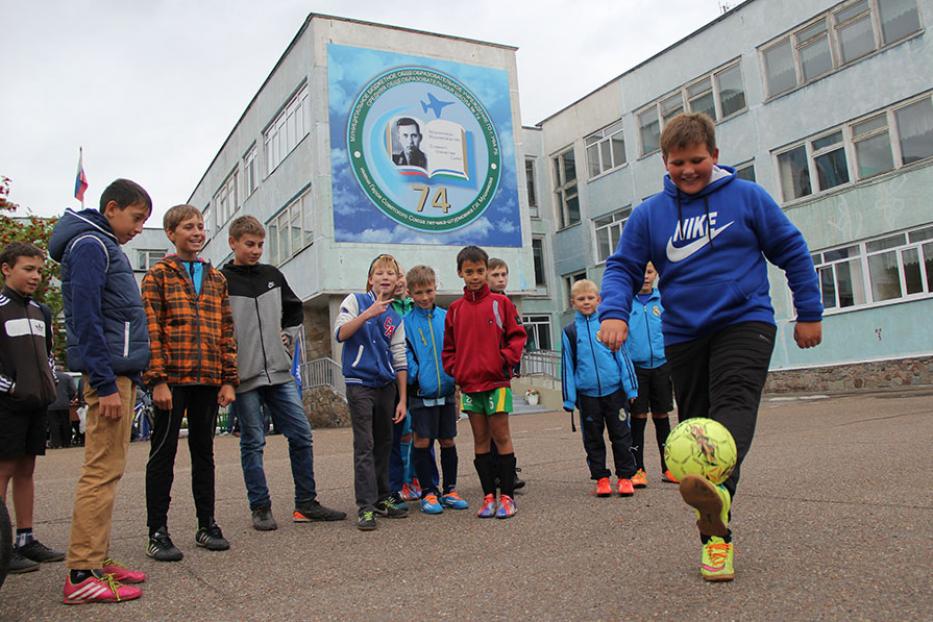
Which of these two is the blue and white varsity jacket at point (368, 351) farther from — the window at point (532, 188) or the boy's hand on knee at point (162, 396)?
the window at point (532, 188)

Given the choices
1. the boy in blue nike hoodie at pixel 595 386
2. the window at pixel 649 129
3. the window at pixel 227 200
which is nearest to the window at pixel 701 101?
the window at pixel 649 129

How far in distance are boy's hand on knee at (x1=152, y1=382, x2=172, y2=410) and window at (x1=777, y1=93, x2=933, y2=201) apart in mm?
18795

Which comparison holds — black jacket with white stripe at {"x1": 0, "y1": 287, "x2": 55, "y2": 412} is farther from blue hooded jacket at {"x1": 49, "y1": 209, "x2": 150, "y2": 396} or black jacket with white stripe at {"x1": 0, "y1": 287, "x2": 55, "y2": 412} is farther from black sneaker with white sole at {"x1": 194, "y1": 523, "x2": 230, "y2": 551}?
black sneaker with white sole at {"x1": 194, "y1": 523, "x2": 230, "y2": 551}

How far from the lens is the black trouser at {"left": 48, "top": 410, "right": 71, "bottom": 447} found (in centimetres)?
1600

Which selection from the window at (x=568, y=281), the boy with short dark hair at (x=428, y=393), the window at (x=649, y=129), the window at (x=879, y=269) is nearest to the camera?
the boy with short dark hair at (x=428, y=393)

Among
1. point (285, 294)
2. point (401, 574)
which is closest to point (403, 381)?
point (285, 294)

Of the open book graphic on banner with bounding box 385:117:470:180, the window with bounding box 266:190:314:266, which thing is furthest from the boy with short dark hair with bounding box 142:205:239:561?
the open book graphic on banner with bounding box 385:117:470:180

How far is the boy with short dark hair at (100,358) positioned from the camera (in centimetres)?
341

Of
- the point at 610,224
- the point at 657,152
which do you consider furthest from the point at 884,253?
the point at 610,224

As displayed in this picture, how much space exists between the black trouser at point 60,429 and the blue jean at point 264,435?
1285cm

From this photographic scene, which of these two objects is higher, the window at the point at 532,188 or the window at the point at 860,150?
the window at the point at 532,188

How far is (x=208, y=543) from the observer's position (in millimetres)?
4316

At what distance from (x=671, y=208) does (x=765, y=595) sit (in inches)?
65.7

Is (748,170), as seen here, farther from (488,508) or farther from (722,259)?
(722,259)
